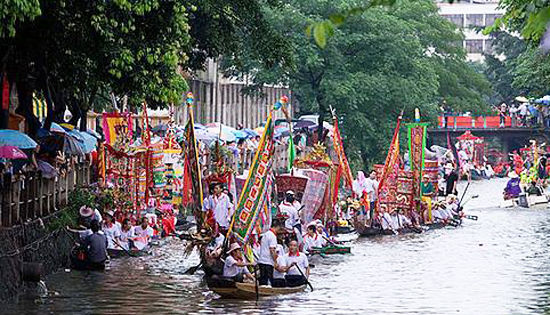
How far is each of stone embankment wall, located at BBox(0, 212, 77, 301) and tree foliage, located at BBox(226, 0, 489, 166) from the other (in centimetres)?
2914

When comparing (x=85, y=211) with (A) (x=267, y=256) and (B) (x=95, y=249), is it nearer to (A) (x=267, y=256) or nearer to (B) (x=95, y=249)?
(B) (x=95, y=249)

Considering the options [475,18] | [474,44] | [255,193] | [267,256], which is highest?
[475,18]

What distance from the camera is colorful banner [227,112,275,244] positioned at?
78.5 feet

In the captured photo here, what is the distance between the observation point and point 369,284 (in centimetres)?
2716

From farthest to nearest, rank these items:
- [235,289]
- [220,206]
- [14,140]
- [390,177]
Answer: [390,177] < [220,206] < [14,140] < [235,289]

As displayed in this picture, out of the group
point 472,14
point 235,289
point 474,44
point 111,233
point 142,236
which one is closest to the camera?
point 235,289

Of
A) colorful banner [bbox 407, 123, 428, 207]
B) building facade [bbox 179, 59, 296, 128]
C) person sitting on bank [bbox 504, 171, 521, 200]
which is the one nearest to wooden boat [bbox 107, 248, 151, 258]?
colorful banner [bbox 407, 123, 428, 207]

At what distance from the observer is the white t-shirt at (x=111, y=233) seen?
3012cm

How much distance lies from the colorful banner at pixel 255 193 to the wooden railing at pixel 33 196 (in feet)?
12.8

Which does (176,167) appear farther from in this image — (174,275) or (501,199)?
(501,199)

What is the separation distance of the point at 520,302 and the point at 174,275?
7.56 metres

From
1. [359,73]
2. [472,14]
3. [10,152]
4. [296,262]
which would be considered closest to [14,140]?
[10,152]

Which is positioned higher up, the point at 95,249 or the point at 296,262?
the point at 296,262

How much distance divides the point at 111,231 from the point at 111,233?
1.9 inches
